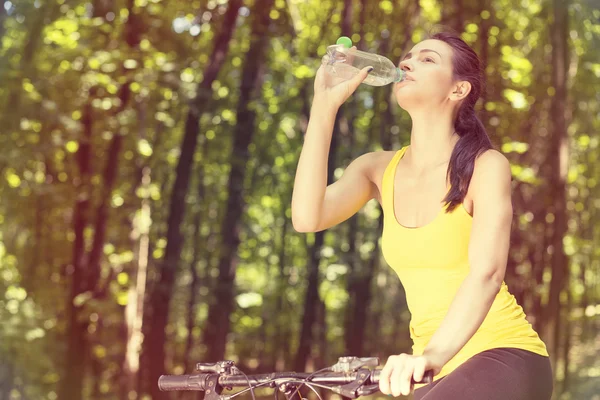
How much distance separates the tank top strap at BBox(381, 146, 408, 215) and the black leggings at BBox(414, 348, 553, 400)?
49cm

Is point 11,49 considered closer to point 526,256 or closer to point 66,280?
point 66,280

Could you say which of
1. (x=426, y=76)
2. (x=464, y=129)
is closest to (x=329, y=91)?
(x=426, y=76)

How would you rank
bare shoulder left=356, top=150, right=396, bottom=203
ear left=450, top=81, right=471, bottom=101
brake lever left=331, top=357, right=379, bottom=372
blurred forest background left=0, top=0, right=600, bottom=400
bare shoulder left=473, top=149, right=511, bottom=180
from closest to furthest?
1. brake lever left=331, top=357, right=379, bottom=372
2. bare shoulder left=473, top=149, right=511, bottom=180
3. ear left=450, top=81, right=471, bottom=101
4. bare shoulder left=356, top=150, right=396, bottom=203
5. blurred forest background left=0, top=0, right=600, bottom=400

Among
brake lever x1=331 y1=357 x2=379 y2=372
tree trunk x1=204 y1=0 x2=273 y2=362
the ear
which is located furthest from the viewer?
tree trunk x1=204 y1=0 x2=273 y2=362

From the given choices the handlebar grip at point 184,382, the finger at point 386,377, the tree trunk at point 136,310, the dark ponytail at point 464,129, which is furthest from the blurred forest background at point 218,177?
the finger at point 386,377

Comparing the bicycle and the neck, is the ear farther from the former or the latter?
the bicycle

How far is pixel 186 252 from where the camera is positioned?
9500 mm

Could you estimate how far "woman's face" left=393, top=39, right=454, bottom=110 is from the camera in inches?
84.4

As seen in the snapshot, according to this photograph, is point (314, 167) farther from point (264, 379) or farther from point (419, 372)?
point (419, 372)

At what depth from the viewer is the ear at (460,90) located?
2217 millimetres

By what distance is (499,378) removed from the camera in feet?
5.60

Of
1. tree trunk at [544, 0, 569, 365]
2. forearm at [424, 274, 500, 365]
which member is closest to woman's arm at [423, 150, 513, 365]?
forearm at [424, 274, 500, 365]

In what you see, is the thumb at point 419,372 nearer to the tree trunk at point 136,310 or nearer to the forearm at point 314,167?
the forearm at point 314,167

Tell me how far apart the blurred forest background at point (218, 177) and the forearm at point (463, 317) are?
7394 mm
